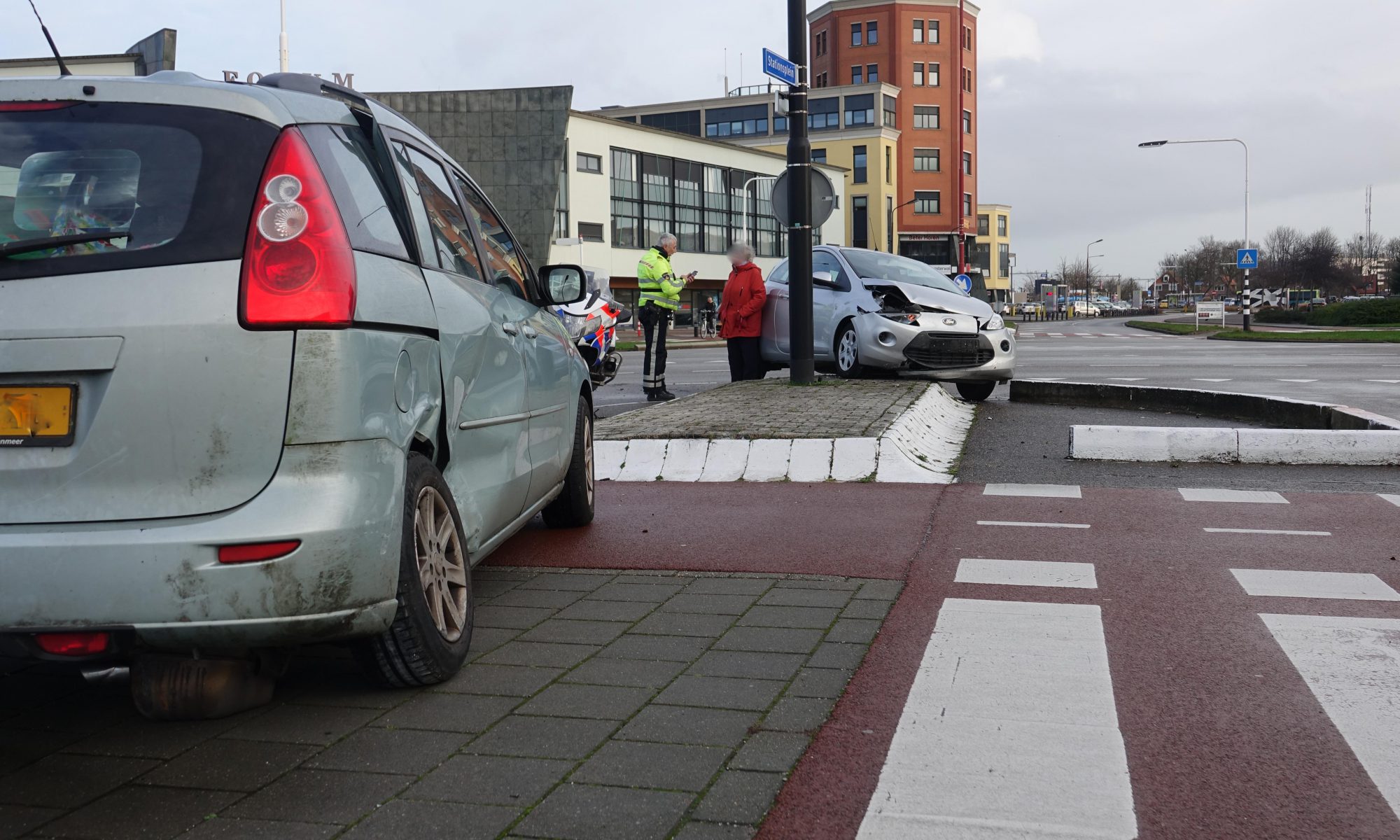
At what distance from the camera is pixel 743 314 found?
552 inches

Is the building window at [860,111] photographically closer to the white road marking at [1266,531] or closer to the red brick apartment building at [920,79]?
the red brick apartment building at [920,79]

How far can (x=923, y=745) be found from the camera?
3129 millimetres

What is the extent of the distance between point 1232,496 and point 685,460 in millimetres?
3232

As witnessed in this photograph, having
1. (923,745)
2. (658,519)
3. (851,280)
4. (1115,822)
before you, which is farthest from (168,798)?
(851,280)

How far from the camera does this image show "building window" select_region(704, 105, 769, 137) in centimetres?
8881

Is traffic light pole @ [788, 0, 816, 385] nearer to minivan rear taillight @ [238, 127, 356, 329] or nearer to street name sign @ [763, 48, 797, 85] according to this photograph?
street name sign @ [763, 48, 797, 85]

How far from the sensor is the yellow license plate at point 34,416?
2949 mm

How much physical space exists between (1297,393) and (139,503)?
1435 cm

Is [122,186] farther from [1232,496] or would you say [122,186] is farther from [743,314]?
[743,314]

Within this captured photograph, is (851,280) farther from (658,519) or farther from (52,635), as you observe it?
(52,635)

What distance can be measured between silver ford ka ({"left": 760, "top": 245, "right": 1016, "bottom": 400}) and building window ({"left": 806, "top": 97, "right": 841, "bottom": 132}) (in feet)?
252

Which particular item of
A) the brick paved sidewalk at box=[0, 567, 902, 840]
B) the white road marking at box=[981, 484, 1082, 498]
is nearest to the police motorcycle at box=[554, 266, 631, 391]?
the white road marking at box=[981, 484, 1082, 498]

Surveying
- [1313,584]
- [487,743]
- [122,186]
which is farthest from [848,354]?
[122,186]

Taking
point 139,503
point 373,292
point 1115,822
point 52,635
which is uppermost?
point 373,292
